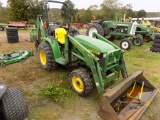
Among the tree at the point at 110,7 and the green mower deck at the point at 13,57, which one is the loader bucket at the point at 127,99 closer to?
the green mower deck at the point at 13,57

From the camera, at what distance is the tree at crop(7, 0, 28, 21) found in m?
21.2

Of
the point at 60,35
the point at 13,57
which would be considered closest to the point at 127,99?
the point at 60,35

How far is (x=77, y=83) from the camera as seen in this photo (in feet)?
12.3

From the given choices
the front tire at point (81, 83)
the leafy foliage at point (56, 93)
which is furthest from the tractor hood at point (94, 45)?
the leafy foliage at point (56, 93)

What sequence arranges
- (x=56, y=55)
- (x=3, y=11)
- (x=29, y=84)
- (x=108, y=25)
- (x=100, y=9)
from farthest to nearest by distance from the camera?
(x=100, y=9), (x=3, y=11), (x=108, y=25), (x=56, y=55), (x=29, y=84)

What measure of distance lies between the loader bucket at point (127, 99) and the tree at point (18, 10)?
2075 centimetres

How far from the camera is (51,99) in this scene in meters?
3.56

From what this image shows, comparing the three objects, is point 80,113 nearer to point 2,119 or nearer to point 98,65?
point 98,65

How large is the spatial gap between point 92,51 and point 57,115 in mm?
1554

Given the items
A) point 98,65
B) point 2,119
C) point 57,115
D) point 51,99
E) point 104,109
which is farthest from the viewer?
point 51,99

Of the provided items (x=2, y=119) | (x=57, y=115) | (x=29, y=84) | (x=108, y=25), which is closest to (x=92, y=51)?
(x=57, y=115)

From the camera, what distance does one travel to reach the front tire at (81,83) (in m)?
3.42

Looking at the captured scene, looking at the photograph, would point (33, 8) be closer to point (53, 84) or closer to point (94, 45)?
point (53, 84)

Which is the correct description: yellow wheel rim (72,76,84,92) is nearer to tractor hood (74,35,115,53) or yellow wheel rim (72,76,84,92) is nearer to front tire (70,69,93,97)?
front tire (70,69,93,97)
